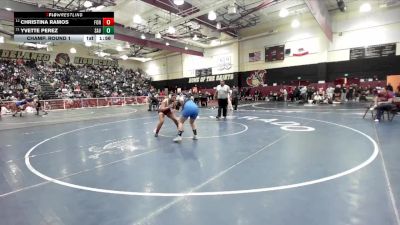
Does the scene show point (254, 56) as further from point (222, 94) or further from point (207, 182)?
point (207, 182)

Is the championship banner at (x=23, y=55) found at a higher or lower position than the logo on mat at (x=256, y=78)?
higher

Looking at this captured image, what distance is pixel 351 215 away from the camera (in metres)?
2.63

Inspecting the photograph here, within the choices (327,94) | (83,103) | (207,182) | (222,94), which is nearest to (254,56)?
(327,94)

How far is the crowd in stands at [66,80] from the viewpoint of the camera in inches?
1025

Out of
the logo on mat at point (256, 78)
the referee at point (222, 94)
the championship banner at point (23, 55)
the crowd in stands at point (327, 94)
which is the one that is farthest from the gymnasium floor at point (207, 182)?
the championship banner at point (23, 55)

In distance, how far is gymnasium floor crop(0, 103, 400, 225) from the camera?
8.96 feet

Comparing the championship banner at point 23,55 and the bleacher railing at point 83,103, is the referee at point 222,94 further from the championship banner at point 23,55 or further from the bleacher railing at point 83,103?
the championship banner at point 23,55

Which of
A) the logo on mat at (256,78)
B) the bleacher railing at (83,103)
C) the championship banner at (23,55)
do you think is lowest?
the bleacher railing at (83,103)
